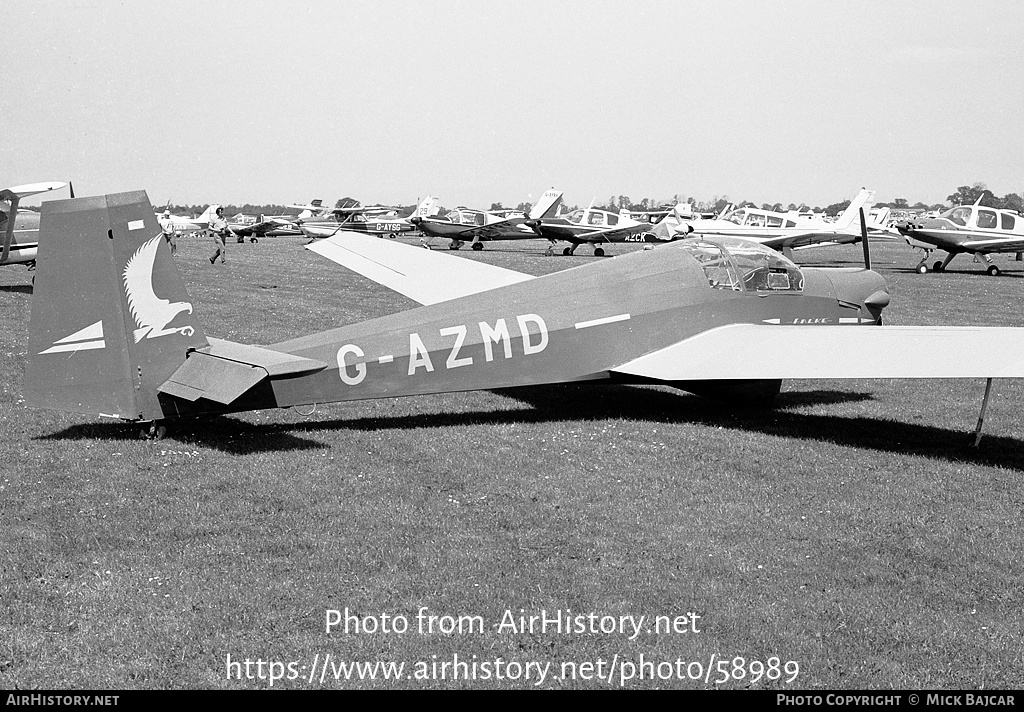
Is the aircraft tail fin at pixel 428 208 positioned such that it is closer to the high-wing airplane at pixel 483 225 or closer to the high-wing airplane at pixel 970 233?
the high-wing airplane at pixel 483 225

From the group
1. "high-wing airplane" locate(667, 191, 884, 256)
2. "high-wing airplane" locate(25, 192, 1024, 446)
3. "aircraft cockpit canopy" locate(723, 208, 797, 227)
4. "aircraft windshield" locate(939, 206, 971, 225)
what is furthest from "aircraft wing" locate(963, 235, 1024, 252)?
"high-wing airplane" locate(25, 192, 1024, 446)

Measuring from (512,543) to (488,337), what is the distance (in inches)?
130

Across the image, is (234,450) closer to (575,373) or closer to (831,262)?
(575,373)

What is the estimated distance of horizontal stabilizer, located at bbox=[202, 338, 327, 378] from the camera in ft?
24.2

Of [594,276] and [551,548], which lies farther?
[594,276]

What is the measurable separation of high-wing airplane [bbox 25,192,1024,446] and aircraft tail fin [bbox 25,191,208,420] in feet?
0.04

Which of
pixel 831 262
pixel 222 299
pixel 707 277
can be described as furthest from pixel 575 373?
pixel 831 262

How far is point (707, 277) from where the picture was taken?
10.3 m

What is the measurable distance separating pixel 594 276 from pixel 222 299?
41.6ft

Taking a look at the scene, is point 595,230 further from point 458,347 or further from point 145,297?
point 145,297

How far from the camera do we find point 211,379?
23.9 feet

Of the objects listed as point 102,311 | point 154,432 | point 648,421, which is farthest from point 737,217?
point 102,311

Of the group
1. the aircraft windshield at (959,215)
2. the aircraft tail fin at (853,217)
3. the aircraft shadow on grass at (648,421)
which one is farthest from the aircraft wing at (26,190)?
the aircraft tail fin at (853,217)

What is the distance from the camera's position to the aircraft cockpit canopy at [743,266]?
34.1 feet
